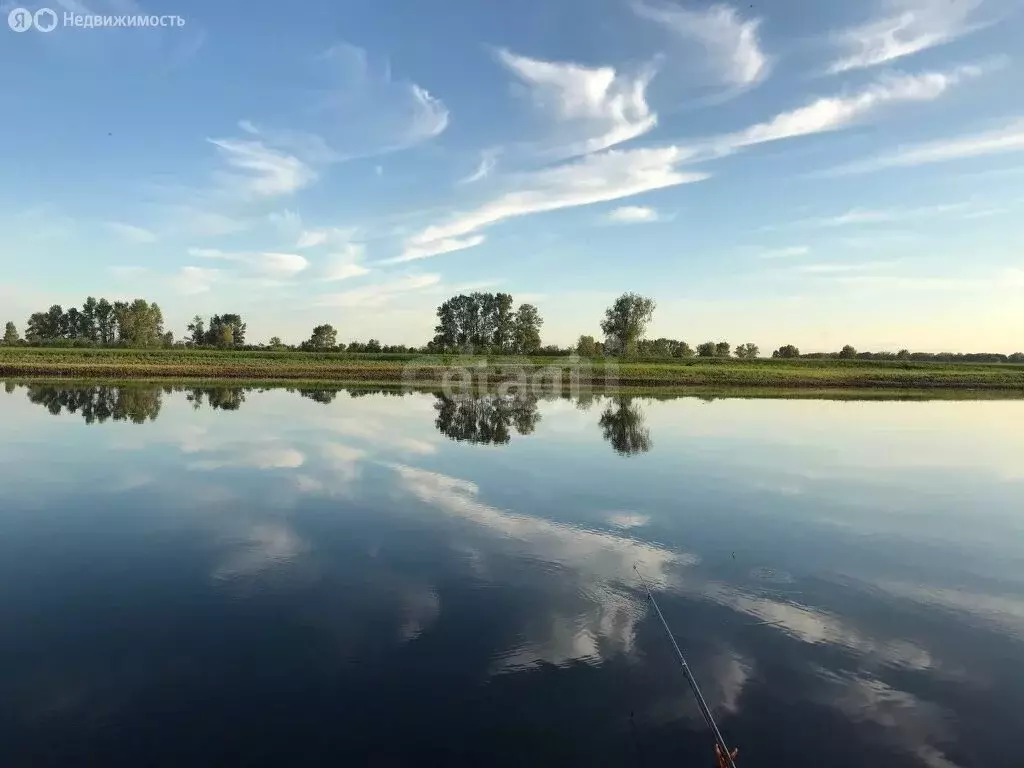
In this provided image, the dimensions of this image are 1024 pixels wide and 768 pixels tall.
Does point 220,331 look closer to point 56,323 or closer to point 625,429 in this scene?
point 56,323

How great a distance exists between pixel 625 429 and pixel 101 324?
6712 inches

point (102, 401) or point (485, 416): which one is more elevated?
point (102, 401)

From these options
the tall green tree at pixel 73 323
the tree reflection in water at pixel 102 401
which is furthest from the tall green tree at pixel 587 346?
the tall green tree at pixel 73 323

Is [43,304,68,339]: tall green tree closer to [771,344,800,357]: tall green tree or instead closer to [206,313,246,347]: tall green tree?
[206,313,246,347]: tall green tree

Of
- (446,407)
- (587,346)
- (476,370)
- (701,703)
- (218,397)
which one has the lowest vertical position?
(701,703)

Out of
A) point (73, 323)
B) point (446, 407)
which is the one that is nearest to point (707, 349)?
point (446, 407)

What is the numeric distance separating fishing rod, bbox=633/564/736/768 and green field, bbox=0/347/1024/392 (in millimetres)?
61661

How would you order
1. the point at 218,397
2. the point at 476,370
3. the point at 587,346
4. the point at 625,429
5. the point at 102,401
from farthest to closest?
1. the point at 587,346
2. the point at 476,370
3. the point at 218,397
4. the point at 102,401
5. the point at 625,429

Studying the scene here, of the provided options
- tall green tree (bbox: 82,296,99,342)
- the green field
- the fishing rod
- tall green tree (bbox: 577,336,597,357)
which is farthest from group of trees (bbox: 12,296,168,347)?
the fishing rod

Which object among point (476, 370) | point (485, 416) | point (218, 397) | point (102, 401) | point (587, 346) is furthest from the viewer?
point (587, 346)

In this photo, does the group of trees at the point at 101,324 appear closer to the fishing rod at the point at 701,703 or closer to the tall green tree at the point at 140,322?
the tall green tree at the point at 140,322

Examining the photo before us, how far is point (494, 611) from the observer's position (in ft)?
31.4

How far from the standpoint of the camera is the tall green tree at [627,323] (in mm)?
133375

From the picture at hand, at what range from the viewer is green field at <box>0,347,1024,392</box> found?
234ft
